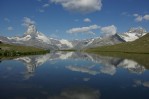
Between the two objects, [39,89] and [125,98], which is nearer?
[125,98]

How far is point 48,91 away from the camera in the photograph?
36.7 m

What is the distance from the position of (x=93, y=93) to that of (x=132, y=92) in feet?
17.9

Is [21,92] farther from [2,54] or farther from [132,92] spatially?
[2,54]

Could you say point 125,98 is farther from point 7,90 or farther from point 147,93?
point 7,90

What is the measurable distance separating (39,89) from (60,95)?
5.50 m

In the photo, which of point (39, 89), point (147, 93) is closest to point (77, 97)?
point (39, 89)

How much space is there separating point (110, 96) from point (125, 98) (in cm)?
198

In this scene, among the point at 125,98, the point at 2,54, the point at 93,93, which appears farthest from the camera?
the point at 2,54

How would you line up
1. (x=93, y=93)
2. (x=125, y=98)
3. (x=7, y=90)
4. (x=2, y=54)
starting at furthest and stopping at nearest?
(x=2, y=54) < (x=7, y=90) < (x=93, y=93) < (x=125, y=98)

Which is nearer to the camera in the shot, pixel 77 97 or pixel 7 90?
pixel 77 97

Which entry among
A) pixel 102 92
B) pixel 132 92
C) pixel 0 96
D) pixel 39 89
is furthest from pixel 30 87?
pixel 132 92

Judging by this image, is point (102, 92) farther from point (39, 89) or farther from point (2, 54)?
point (2, 54)

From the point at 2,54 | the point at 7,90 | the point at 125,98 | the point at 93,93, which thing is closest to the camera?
the point at 125,98

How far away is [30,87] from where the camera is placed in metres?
40.2
